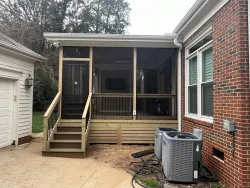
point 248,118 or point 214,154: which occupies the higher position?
point 248,118

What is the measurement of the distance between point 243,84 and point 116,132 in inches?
159

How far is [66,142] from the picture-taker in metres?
5.33

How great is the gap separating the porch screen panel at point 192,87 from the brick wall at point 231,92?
1.16 meters

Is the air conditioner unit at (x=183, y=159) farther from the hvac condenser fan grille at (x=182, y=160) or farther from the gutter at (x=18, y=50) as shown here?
the gutter at (x=18, y=50)

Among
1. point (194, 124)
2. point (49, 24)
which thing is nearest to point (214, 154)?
point (194, 124)

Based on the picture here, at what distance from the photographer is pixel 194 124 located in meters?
4.90

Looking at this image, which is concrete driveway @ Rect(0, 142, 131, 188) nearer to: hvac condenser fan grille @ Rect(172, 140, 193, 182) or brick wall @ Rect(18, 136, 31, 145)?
hvac condenser fan grille @ Rect(172, 140, 193, 182)

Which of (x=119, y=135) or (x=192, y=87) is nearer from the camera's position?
(x=192, y=87)

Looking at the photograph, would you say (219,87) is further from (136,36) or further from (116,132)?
(116,132)

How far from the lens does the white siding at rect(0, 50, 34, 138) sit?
6138 millimetres

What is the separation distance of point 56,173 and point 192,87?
3.62 m

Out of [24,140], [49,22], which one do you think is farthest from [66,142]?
[49,22]

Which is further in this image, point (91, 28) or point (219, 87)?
point (91, 28)

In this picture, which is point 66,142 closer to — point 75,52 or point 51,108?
point 51,108
